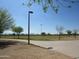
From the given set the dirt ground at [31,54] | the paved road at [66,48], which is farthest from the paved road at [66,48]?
the dirt ground at [31,54]

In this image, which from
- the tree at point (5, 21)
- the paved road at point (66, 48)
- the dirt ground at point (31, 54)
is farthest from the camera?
the tree at point (5, 21)

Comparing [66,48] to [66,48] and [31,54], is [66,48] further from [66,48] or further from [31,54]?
[31,54]

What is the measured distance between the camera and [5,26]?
39.7 meters

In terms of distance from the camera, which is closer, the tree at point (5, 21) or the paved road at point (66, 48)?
the paved road at point (66, 48)

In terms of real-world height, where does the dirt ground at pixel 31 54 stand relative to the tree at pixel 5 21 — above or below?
below

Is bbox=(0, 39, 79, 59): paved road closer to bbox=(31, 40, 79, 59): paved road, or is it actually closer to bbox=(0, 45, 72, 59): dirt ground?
bbox=(31, 40, 79, 59): paved road

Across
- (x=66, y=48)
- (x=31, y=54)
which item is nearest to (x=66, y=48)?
(x=66, y=48)

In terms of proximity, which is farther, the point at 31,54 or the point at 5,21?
the point at 5,21

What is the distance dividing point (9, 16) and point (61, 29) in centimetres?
5227

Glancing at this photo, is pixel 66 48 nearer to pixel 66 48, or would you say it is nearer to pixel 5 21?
pixel 66 48

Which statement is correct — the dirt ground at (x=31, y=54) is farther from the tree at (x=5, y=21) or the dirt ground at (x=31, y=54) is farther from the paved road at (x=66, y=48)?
the tree at (x=5, y=21)

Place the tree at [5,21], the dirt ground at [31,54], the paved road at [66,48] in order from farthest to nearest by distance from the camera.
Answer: the tree at [5,21] < the paved road at [66,48] < the dirt ground at [31,54]

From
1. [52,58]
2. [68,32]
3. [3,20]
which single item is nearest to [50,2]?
[52,58]

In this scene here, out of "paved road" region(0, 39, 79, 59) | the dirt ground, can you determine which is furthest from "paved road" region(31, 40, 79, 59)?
the dirt ground
